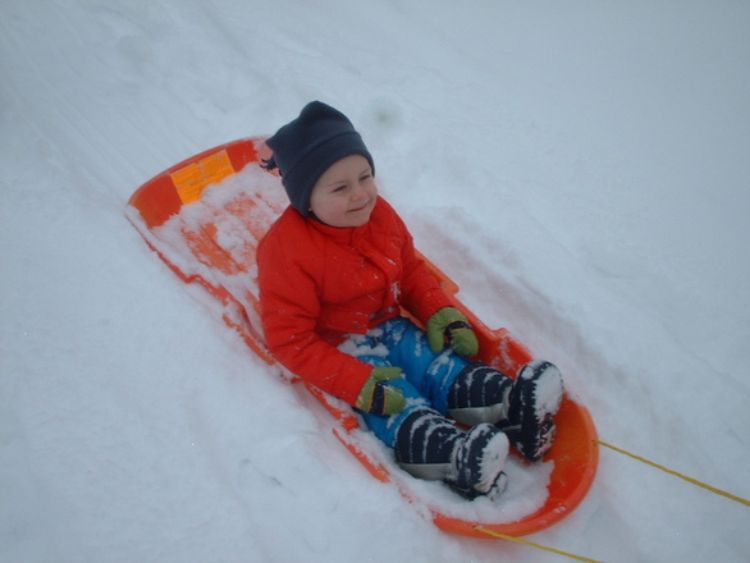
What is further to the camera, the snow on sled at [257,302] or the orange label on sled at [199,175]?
the orange label on sled at [199,175]

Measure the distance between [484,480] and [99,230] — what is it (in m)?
1.78

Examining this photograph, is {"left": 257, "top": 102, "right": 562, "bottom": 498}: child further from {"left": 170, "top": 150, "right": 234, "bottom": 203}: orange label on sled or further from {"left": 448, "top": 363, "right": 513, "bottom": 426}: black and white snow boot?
{"left": 170, "top": 150, "right": 234, "bottom": 203}: orange label on sled

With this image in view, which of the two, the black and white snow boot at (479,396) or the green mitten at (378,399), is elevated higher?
the black and white snow boot at (479,396)

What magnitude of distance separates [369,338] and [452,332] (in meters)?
0.29

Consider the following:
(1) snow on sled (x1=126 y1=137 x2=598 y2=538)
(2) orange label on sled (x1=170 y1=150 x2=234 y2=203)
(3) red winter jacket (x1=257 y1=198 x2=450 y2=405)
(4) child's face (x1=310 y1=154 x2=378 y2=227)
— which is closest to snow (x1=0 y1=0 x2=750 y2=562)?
(1) snow on sled (x1=126 y1=137 x2=598 y2=538)

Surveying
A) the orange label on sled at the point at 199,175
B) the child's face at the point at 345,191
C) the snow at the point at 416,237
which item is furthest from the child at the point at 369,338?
the orange label on sled at the point at 199,175

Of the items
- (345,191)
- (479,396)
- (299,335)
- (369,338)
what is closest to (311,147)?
(345,191)

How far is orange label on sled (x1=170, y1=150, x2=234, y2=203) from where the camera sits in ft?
7.84

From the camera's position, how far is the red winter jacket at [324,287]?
169 cm

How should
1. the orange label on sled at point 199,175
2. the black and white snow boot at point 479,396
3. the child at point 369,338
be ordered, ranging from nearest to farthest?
the child at point 369,338 → the black and white snow boot at point 479,396 → the orange label on sled at point 199,175

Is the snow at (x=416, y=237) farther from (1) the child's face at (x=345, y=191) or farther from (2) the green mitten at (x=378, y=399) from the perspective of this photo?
(1) the child's face at (x=345, y=191)

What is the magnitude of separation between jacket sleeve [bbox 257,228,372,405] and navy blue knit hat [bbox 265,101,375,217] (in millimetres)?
198

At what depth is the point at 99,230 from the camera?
88.9 inches

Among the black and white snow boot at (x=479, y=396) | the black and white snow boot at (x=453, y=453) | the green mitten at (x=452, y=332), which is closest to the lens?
the black and white snow boot at (x=453, y=453)
